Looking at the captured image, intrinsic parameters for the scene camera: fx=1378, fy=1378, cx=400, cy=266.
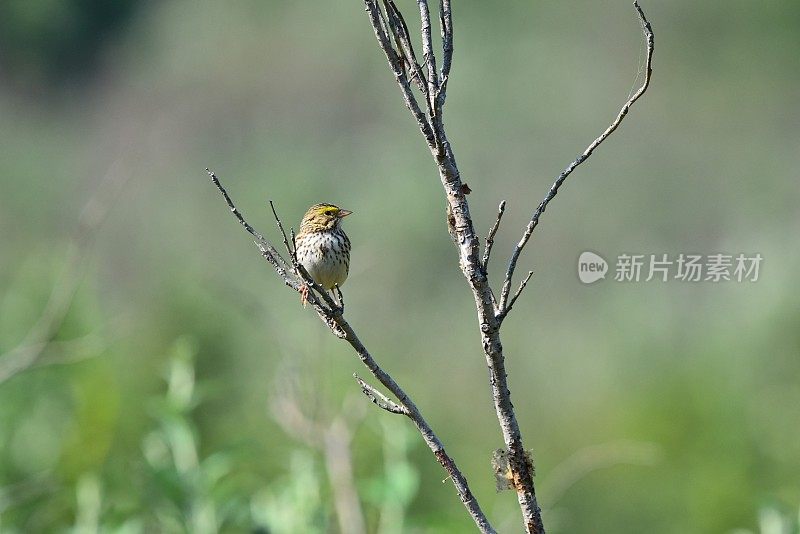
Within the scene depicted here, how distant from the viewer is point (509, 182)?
35.6m

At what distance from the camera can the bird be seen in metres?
4.76

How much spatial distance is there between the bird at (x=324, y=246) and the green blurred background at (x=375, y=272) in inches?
3.4

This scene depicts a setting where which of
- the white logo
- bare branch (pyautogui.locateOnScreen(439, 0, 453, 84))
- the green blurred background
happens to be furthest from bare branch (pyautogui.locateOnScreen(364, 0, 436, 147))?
the white logo

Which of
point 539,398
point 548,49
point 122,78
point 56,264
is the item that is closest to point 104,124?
point 122,78

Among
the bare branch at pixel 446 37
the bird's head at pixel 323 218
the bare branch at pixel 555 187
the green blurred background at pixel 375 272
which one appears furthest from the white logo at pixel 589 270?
the bare branch at pixel 446 37

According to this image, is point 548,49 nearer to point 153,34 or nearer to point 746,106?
point 746,106

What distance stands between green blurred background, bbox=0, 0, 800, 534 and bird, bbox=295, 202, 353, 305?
0.09 m

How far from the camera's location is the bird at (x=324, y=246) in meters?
4.76

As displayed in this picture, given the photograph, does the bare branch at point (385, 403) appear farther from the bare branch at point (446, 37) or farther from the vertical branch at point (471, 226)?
the bare branch at point (446, 37)

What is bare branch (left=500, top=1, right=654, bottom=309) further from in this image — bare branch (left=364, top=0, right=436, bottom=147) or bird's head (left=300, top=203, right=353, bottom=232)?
bird's head (left=300, top=203, right=353, bottom=232)

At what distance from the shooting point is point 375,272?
25.4 metres

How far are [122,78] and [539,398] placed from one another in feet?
124

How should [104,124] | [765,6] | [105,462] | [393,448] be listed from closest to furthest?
[393,448] < [105,462] < [104,124] < [765,6]

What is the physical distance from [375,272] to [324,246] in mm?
20545
